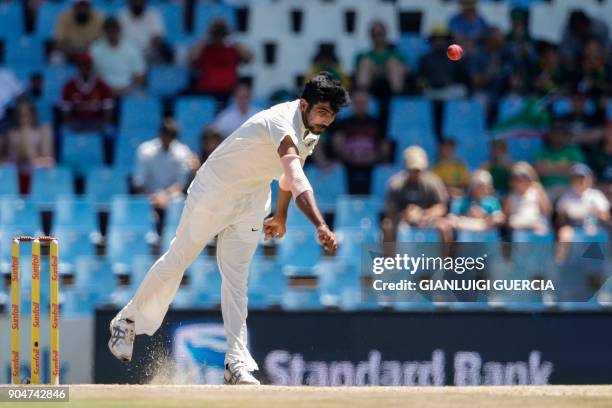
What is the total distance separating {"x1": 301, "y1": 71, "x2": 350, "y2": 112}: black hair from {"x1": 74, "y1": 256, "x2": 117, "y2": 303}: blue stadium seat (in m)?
4.11

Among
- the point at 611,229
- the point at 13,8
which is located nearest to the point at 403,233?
the point at 611,229

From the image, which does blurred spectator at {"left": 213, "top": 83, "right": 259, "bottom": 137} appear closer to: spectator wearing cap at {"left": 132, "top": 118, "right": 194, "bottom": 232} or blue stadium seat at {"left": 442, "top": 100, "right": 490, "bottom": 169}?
spectator wearing cap at {"left": 132, "top": 118, "right": 194, "bottom": 232}

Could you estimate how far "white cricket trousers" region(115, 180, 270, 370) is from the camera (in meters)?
7.42

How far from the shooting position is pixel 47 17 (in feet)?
45.8

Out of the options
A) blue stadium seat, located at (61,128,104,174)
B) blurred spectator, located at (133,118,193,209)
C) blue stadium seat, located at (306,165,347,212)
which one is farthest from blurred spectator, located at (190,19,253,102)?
blue stadium seat, located at (306,165,347,212)

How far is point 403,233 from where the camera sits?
10.8 metres

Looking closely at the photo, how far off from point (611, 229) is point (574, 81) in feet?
7.65

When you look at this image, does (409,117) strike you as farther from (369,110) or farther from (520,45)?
(520,45)

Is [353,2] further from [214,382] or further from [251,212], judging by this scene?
[251,212]

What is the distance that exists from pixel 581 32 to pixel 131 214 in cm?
Answer: 522

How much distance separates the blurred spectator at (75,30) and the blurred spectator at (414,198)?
4075mm

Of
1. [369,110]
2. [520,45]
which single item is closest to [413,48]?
[520,45]

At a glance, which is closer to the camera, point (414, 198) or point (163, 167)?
point (414, 198)

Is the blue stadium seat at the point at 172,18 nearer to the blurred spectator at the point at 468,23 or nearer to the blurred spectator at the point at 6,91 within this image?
the blurred spectator at the point at 6,91
